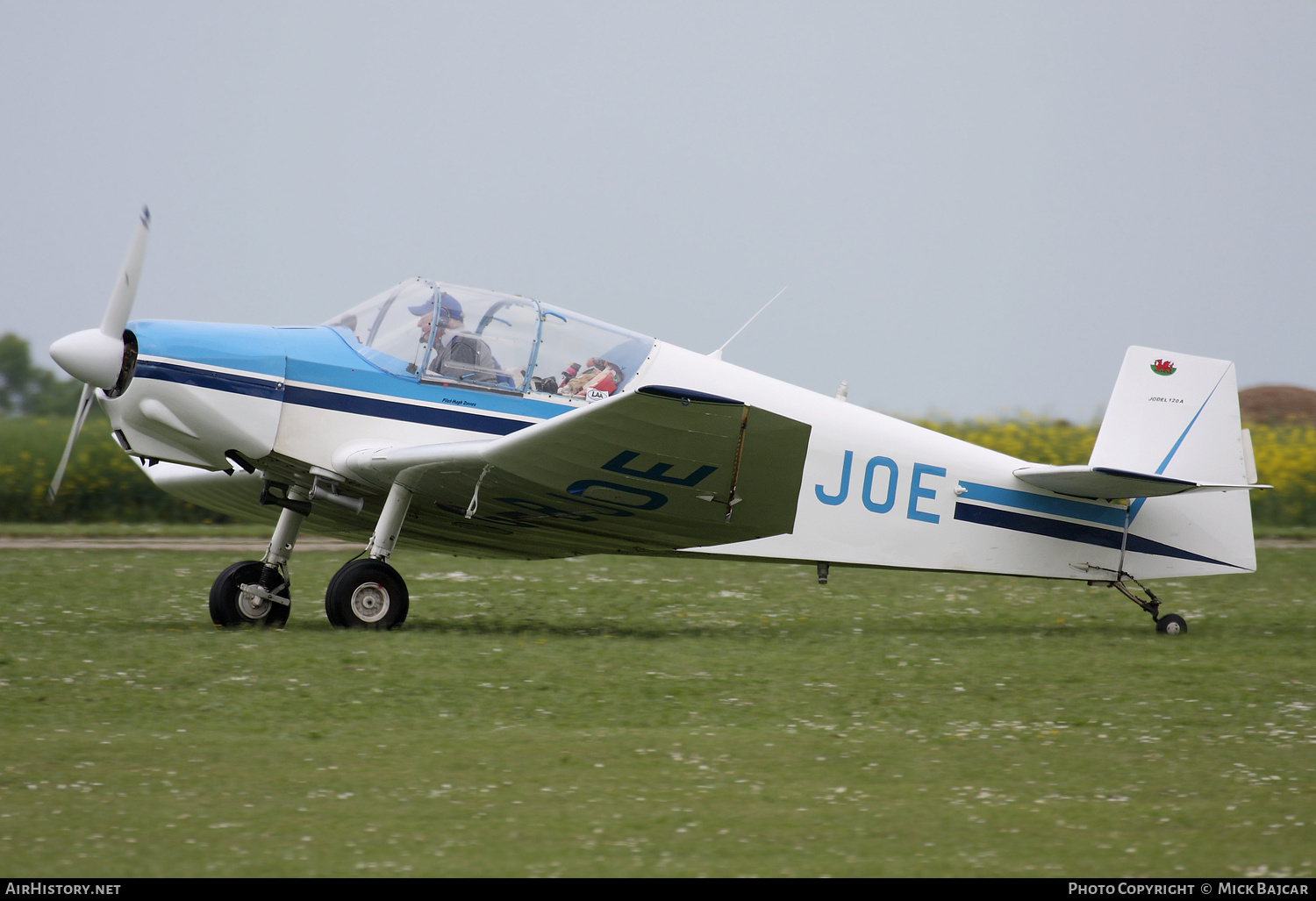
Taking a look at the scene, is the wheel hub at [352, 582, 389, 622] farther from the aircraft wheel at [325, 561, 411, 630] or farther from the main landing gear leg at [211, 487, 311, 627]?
the main landing gear leg at [211, 487, 311, 627]

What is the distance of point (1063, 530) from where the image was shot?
988cm

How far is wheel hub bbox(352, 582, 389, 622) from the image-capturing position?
28.5 ft

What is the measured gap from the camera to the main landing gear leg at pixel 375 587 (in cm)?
863

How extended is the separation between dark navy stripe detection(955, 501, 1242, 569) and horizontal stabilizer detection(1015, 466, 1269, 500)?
28 cm

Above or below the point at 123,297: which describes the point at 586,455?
below

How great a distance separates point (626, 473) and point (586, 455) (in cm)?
36

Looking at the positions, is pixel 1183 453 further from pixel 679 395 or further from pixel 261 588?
pixel 261 588

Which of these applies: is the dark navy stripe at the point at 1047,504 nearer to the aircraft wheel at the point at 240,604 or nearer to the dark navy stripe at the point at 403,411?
the dark navy stripe at the point at 403,411

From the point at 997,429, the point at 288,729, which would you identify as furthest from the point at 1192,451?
the point at 997,429

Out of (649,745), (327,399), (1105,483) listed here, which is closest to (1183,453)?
(1105,483)

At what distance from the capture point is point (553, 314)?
9.13 m

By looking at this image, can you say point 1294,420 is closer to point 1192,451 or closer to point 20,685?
point 1192,451

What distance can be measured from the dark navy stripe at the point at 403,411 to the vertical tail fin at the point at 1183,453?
4667mm

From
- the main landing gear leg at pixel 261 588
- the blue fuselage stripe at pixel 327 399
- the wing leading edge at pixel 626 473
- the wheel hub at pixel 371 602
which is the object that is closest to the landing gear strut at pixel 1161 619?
the wing leading edge at pixel 626 473
